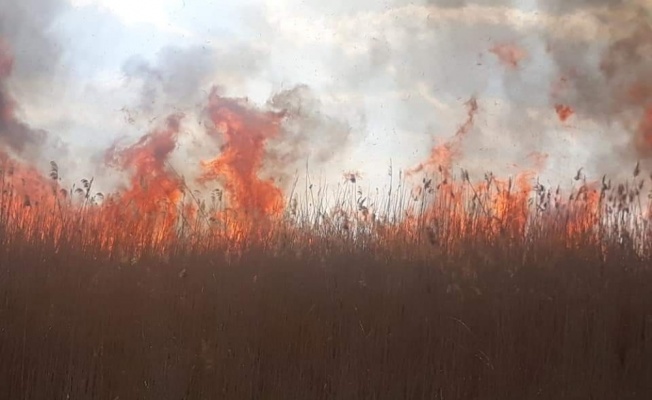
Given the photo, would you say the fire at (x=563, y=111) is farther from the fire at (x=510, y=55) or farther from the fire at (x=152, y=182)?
the fire at (x=152, y=182)

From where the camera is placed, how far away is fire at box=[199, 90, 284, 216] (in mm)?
3262

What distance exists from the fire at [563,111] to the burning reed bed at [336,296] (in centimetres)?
30

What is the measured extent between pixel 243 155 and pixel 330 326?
1.02 meters

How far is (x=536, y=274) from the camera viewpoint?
2.87m

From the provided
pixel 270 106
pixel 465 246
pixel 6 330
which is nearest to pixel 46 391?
pixel 6 330

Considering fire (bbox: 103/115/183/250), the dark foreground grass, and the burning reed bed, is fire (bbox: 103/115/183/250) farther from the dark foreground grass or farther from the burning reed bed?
the dark foreground grass

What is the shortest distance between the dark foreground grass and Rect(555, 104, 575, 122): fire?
0.60m

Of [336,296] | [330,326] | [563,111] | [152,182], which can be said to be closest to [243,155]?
[152,182]

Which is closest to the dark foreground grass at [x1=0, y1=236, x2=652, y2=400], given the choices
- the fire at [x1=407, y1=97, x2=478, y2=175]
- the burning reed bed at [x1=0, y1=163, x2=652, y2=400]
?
the burning reed bed at [x1=0, y1=163, x2=652, y2=400]

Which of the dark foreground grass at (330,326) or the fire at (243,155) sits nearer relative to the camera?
the dark foreground grass at (330,326)

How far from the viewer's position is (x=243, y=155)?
10.9ft

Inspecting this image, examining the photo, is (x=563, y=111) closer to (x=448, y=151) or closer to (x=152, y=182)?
(x=448, y=151)

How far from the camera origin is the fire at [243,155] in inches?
128

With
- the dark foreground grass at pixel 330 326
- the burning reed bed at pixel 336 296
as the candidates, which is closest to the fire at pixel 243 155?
the burning reed bed at pixel 336 296
